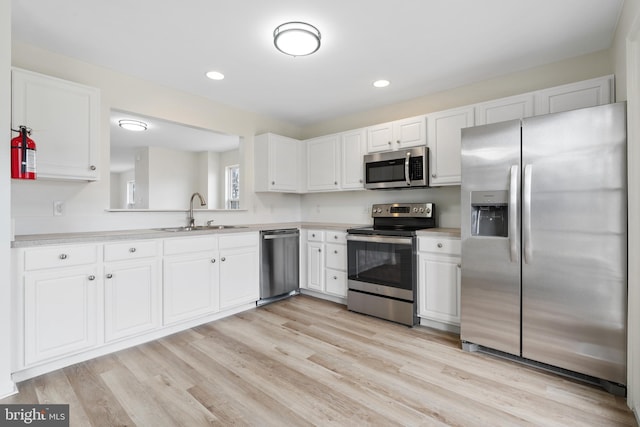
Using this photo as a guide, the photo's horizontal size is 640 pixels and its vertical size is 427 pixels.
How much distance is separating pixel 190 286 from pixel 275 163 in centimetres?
185

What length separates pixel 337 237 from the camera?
3.68m

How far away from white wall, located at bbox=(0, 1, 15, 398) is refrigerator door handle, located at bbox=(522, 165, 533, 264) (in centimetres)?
332

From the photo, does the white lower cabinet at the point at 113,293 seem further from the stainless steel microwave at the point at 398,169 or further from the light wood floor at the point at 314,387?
the stainless steel microwave at the point at 398,169

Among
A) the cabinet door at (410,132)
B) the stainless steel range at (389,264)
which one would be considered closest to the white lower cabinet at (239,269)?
the stainless steel range at (389,264)

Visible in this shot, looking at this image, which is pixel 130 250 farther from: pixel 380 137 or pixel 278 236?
pixel 380 137

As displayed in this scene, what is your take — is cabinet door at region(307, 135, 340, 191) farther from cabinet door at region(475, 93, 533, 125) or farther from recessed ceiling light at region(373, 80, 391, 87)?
cabinet door at region(475, 93, 533, 125)

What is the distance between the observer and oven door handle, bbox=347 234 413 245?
9.80 ft

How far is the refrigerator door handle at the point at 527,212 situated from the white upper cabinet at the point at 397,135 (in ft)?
3.99

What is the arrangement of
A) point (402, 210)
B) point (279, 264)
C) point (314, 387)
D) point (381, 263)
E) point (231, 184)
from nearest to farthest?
1. point (314, 387)
2. point (381, 263)
3. point (402, 210)
4. point (279, 264)
5. point (231, 184)

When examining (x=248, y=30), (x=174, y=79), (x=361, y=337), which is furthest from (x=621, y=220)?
(x=174, y=79)

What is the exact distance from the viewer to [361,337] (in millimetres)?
2768

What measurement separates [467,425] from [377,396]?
1.64ft

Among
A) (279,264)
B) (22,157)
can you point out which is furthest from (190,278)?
(22,157)

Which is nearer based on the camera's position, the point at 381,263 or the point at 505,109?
the point at 505,109
